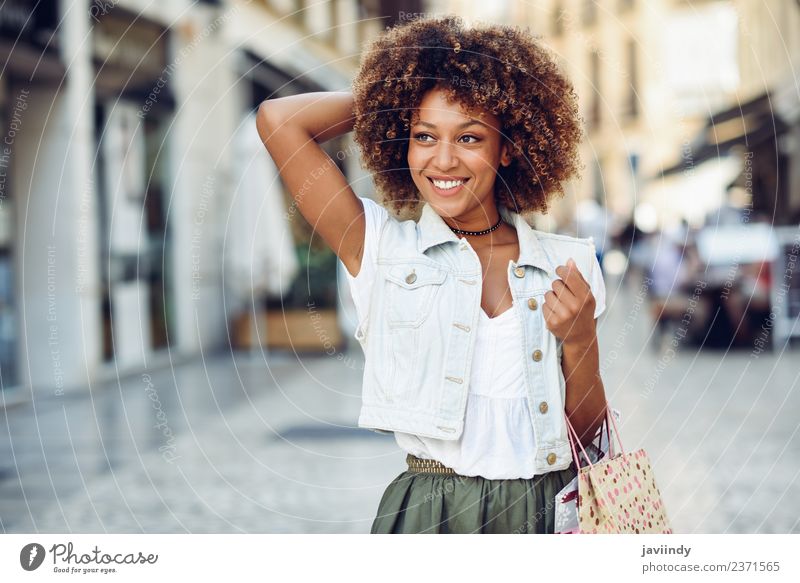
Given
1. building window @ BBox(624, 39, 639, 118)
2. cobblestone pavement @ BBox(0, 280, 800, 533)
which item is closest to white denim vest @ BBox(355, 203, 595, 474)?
cobblestone pavement @ BBox(0, 280, 800, 533)

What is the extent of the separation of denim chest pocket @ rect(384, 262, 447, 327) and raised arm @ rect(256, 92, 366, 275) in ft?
0.30

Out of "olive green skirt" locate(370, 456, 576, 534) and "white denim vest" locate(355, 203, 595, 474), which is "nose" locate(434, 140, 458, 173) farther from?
"olive green skirt" locate(370, 456, 576, 534)

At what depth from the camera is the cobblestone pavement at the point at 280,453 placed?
509 centimetres

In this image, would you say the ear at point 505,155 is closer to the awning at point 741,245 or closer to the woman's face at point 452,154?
the woman's face at point 452,154

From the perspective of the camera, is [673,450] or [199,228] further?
[199,228]

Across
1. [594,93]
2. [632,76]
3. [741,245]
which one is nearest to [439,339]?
[741,245]

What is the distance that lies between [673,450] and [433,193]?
4.58 m

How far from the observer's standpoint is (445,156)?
7.43 ft

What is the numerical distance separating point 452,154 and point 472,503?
2.49 feet

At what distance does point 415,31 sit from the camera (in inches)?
92.6

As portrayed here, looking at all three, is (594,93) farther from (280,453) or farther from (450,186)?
(450,186)
